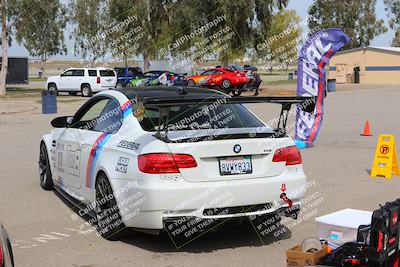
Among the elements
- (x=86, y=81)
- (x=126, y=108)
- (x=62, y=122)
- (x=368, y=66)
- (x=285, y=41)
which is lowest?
(x=62, y=122)

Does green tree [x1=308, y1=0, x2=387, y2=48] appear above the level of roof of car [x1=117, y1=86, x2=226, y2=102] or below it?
above

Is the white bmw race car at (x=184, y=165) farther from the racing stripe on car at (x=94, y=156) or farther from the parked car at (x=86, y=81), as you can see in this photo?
the parked car at (x=86, y=81)

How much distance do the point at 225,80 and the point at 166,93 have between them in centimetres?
2923

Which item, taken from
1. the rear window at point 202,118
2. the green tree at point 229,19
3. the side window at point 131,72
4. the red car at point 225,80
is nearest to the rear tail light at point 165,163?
the rear window at point 202,118

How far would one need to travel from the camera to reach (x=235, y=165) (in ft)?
17.5

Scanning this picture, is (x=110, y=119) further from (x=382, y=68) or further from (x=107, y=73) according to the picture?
(x=382, y=68)

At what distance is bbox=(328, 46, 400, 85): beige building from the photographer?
52719 mm

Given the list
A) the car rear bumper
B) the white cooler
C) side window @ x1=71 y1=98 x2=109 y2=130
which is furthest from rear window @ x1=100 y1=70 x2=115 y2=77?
the white cooler

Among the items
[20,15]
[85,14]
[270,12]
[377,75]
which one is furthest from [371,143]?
[85,14]

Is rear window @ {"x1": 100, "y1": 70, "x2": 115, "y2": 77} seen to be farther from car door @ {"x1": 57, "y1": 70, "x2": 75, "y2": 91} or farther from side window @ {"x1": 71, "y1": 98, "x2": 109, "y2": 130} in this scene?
side window @ {"x1": 71, "y1": 98, "x2": 109, "y2": 130}

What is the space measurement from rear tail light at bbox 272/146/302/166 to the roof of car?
1.07 meters

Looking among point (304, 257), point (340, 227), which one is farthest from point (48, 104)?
point (304, 257)

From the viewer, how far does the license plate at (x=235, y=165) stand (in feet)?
17.3

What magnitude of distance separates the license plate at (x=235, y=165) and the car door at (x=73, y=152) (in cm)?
182
